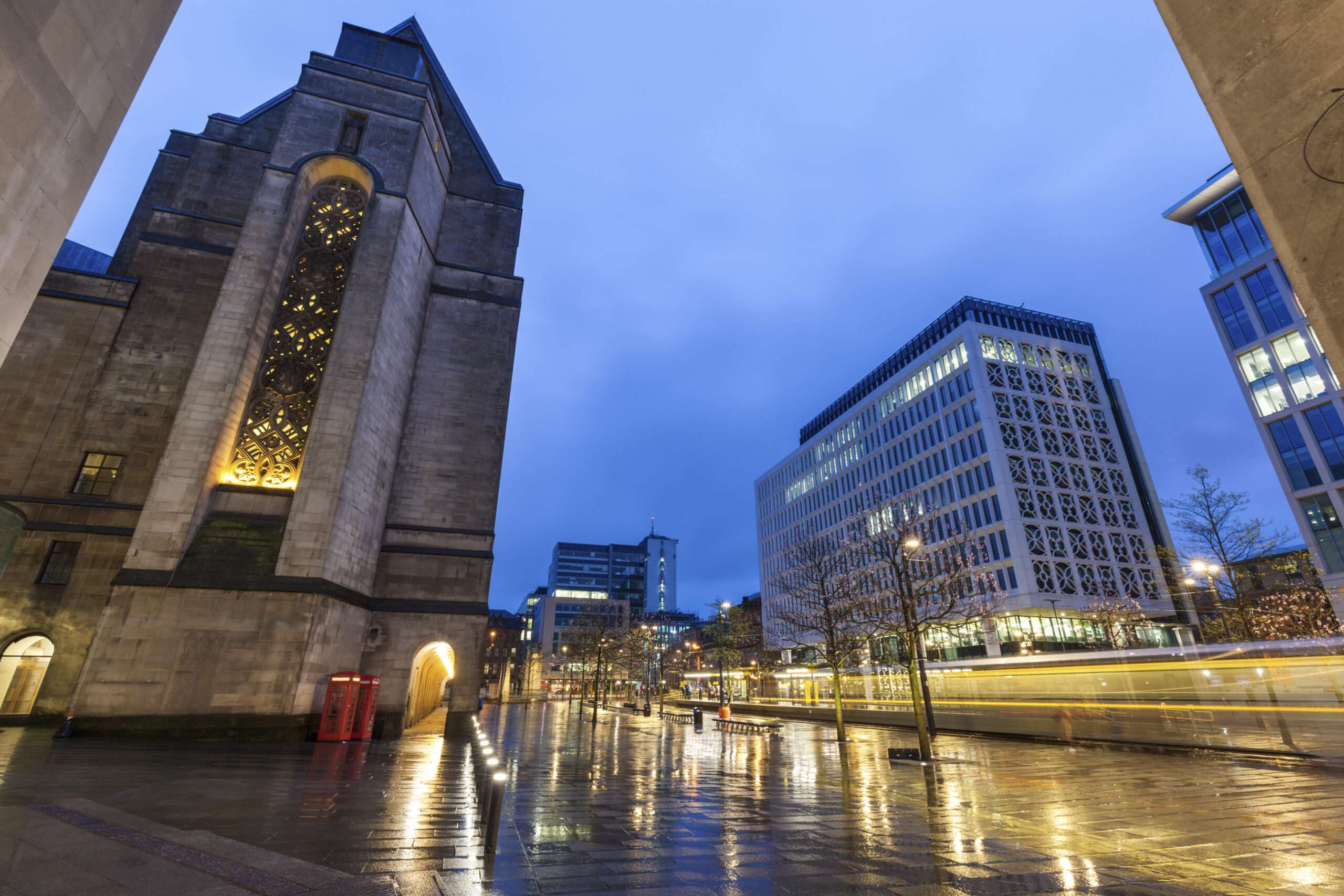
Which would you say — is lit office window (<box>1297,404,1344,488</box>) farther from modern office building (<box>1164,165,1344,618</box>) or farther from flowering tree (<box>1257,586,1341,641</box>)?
flowering tree (<box>1257,586,1341,641</box>)

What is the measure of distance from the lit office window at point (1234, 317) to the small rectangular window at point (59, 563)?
7498 centimetres

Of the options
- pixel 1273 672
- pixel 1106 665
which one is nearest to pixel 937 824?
pixel 1273 672

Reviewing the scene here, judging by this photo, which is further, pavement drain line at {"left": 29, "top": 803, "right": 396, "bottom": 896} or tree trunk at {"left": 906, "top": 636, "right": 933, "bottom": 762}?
tree trunk at {"left": 906, "top": 636, "right": 933, "bottom": 762}

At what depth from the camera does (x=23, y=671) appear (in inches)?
862

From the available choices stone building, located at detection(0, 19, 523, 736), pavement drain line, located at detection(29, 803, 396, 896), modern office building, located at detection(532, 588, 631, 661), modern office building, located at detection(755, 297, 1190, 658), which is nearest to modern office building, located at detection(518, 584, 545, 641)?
modern office building, located at detection(532, 588, 631, 661)

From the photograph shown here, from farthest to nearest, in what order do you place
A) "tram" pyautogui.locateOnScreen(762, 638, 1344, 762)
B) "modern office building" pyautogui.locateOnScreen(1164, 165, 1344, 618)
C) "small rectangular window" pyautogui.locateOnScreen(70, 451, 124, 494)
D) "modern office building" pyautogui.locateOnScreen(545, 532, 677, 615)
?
"modern office building" pyautogui.locateOnScreen(545, 532, 677, 615) → "modern office building" pyautogui.locateOnScreen(1164, 165, 1344, 618) → "small rectangular window" pyautogui.locateOnScreen(70, 451, 124, 494) → "tram" pyautogui.locateOnScreen(762, 638, 1344, 762)

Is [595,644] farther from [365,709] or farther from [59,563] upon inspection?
[59,563]

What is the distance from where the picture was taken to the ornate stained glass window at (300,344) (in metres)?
23.1

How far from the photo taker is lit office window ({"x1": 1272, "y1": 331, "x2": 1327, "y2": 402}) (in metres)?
41.5

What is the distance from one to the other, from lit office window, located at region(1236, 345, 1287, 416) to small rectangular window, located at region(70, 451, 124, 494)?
72.2 metres

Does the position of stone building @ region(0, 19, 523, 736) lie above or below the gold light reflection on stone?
above

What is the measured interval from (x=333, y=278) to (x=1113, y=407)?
83.3m

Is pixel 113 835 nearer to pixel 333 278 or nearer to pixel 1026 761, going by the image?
pixel 1026 761

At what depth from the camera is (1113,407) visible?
234 ft
